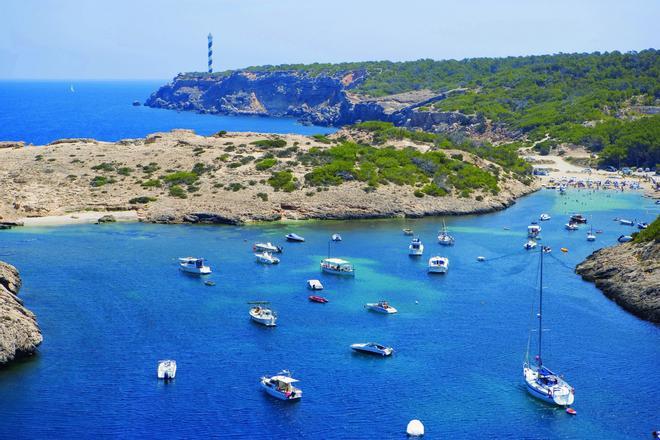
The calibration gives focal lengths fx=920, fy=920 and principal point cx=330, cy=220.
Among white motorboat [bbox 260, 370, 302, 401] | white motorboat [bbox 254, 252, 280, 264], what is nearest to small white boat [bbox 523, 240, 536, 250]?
white motorboat [bbox 254, 252, 280, 264]

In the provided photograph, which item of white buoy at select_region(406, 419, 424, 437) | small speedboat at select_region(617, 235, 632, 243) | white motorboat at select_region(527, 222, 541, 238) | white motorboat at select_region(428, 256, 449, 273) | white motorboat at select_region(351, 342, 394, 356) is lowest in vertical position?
white buoy at select_region(406, 419, 424, 437)

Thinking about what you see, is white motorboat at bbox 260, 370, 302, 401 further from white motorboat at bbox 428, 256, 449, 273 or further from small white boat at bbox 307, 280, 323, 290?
white motorboat at bbox 428, 256, 449, 273

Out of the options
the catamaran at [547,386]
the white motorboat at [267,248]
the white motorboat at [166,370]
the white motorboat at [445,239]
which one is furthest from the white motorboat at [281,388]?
the white motorboat at [445,239]

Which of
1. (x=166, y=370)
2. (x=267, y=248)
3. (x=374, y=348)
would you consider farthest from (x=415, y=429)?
(x=267, y=248)

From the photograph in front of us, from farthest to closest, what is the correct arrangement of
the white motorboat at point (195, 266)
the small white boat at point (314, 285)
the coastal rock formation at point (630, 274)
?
the white motorboat at point (195, 266) < the small white boat at point (314, 285) < the coastal rock formation at point (630, 274)

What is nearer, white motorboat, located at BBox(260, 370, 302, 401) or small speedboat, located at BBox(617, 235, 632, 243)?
white motorboat, located at BBox(260, 370, 302, 401)

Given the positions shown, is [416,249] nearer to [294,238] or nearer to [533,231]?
[294,238]

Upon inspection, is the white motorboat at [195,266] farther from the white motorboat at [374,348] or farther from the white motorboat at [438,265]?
the white motorboat at [374,348]
